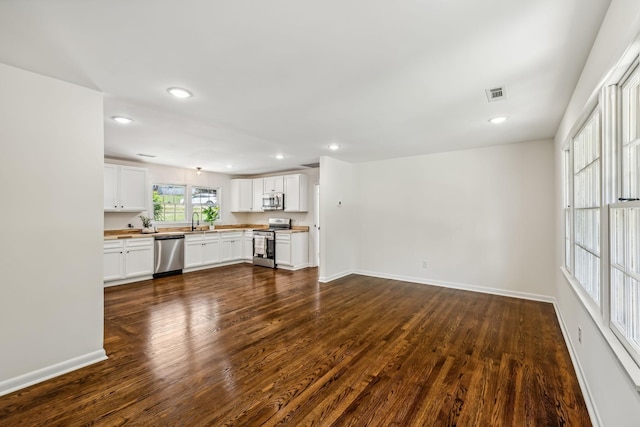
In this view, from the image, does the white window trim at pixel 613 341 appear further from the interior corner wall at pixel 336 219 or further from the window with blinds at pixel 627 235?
the interior corner wall at pixel 336 219

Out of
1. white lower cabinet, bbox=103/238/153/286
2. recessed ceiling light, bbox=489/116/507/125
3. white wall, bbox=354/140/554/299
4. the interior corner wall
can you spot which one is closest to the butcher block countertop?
white lower cabinet, bbox=103/238/153/286

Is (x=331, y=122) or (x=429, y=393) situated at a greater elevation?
(x=331, y=122)

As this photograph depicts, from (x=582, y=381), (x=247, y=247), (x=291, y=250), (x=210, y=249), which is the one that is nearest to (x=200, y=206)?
(x=210, y=249)

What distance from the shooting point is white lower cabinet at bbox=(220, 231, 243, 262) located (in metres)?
6.90

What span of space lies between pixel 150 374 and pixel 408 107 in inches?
133

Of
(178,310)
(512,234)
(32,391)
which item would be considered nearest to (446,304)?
(512,234)

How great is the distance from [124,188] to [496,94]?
249 inches

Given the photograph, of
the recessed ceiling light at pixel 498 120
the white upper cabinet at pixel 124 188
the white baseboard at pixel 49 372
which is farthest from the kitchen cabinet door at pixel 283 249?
the recessed ceiling light at pixel 498 120

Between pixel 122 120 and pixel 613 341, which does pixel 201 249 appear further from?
pixel 613 341

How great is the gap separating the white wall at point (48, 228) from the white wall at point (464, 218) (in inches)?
179

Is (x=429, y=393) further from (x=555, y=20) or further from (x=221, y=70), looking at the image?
(x=221, y=70)

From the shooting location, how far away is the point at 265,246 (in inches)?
268

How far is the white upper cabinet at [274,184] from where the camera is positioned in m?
7.03

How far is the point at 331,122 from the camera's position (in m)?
3.34
